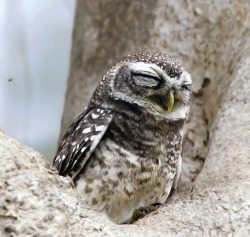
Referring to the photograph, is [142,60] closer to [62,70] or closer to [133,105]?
[133,105]

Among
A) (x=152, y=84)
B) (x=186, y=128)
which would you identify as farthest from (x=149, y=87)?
(x=186, y=128)

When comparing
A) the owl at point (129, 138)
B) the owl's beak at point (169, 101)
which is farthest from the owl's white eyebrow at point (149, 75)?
the owl's beak at point (169, 101)

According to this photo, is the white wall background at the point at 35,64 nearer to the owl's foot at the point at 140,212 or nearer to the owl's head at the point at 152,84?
the owl's head at the point at 152,84

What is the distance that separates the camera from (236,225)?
2678mm

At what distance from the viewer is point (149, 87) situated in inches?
143

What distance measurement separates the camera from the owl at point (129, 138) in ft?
11.2

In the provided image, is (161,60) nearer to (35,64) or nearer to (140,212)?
(140,212)

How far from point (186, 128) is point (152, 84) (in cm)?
156

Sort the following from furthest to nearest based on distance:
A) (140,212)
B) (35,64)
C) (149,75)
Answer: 1. (35,64)
2. (149,75)
3. (140,212)

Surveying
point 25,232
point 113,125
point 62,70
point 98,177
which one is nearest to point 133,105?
point 113,125

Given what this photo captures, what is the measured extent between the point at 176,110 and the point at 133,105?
329 millimetres

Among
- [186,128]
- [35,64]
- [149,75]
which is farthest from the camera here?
[35,64]

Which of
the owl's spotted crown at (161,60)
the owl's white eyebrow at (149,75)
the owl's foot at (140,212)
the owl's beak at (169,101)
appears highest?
the owl's spotted crown at (161,60)

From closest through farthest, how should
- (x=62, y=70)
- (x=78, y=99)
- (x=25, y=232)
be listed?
(x=25, y=232), (x=78, y=99), (x=62, y=70)
